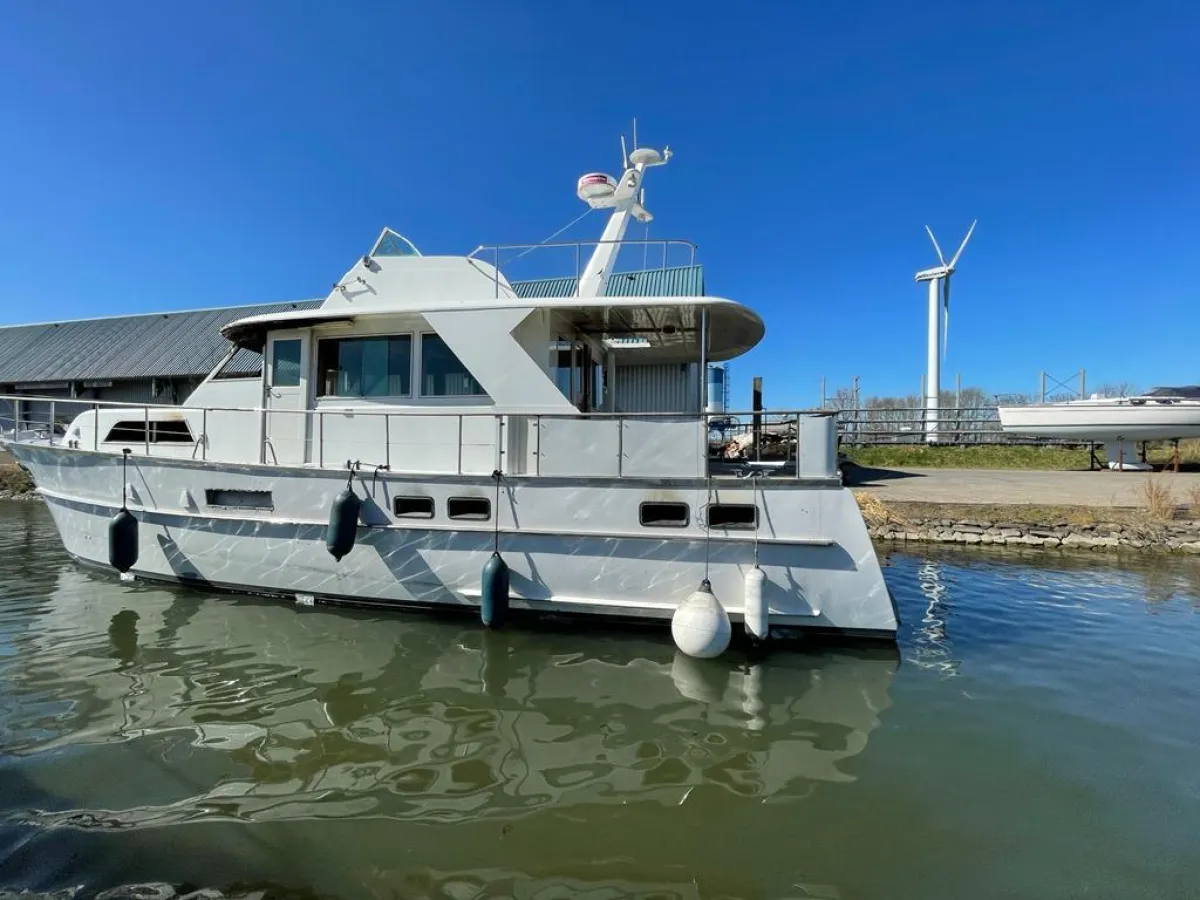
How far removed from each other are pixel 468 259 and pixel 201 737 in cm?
540

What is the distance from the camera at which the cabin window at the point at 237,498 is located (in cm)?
650

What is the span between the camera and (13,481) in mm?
19219

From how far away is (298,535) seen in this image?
6434 millimetres

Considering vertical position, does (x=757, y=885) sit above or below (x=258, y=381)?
below

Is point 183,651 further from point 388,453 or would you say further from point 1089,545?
point 1089,545

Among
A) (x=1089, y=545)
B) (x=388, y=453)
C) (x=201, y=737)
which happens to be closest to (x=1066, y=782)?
(x=201, y=737)

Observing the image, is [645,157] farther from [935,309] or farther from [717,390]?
[935,309]

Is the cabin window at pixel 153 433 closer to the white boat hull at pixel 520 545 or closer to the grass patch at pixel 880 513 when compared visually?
the white boat hull at pixel 520 545

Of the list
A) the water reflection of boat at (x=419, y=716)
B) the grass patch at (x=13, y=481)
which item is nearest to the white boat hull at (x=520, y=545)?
the water reflection of boat at (x=419, y=716)

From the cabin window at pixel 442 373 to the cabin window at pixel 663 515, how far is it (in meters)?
2.34

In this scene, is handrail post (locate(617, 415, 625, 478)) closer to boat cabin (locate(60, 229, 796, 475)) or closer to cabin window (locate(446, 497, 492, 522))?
boat cabin (locate(60, 229, 796, 475))

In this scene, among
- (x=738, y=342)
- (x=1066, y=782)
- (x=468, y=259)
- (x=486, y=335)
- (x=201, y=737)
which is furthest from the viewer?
(x=738, y=342)

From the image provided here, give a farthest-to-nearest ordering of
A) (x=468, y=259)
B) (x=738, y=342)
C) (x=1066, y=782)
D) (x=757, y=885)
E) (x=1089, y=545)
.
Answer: (x=1089, y=545)
(x=738, y=342)
(x=468, y=259)
(x=1066, y=782)
(x=757, y=885)

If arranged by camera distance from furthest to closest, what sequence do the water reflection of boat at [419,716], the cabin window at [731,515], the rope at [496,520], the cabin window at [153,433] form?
the cabin window at [153,433], the rope at [496,520], the cabin window at [731,515], the water reflection of boat at [419,716]
